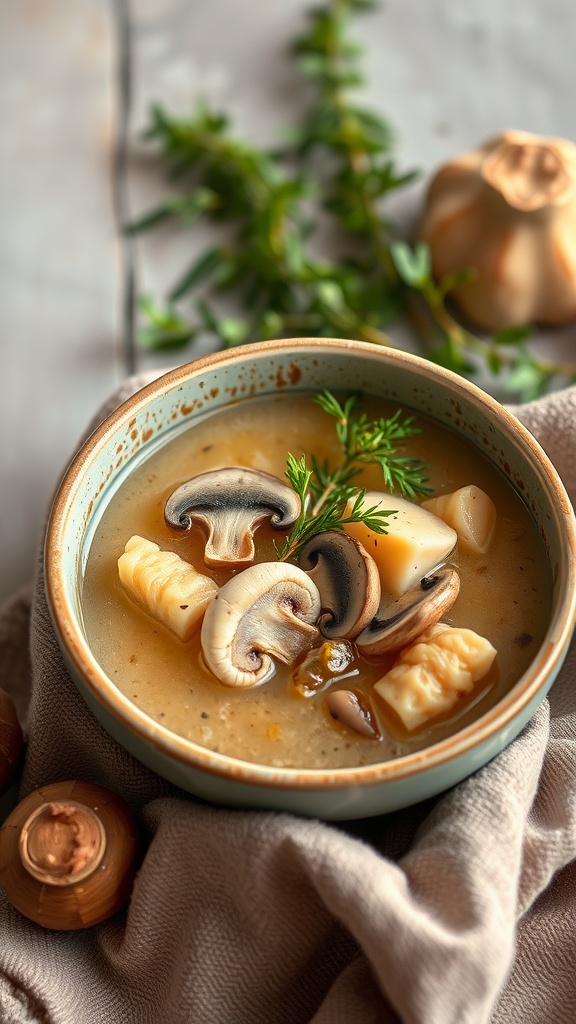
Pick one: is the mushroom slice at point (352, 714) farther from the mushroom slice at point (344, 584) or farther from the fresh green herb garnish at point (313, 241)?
the fresh green herb garnish at point (313, 241)

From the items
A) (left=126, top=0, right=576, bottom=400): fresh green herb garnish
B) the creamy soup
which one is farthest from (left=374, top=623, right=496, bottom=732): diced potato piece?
(left=126, top=0, right=576, bottom=400): fresh green herb garnish

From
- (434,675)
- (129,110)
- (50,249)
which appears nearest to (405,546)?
(434,675)

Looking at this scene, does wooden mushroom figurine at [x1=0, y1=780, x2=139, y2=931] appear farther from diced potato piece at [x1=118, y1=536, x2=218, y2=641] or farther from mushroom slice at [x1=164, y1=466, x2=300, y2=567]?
mushroom slice at [x1=164, y1=466, x2=300, y2=567]

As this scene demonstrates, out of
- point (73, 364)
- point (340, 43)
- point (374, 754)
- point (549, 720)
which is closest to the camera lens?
point (374, 754)

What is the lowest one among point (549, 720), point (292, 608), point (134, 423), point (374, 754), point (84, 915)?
point (84, 915)

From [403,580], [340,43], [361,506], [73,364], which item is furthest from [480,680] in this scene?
[340,43]

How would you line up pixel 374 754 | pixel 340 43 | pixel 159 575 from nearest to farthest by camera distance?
pixel 374 754 < pixel 159 575 < pixel 340 43

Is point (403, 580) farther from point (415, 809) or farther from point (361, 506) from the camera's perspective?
point (415, 809)
